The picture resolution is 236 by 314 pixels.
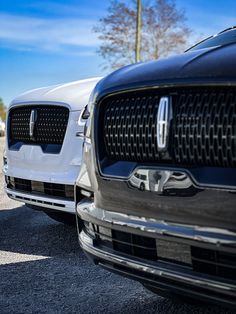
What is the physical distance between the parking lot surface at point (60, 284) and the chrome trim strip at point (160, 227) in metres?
0.72

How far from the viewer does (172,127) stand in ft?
6.67

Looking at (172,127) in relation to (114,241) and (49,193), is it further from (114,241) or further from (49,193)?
(49,193)

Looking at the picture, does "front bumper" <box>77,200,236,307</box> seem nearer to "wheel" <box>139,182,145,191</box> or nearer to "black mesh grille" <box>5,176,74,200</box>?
"wheel" <box>139,182,145,191</box>

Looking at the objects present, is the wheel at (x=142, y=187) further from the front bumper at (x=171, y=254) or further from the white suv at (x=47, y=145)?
the white suv at (x=47, y=145)

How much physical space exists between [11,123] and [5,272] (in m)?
1.52

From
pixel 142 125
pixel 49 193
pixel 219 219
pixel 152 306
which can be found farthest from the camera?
pixel 49 193

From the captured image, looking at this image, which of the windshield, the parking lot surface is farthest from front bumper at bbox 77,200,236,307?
the windshield

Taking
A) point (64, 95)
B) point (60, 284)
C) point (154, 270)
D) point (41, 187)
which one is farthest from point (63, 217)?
point (154, 270)

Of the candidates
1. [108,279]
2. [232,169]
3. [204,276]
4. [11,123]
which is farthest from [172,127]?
[11,123]

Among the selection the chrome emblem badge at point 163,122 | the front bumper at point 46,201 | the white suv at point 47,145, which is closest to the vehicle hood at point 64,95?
the white suv at point 47,145

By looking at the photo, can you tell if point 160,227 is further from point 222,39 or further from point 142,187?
point 222,39

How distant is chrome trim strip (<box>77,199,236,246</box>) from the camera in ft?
5.94

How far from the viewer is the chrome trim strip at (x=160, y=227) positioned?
1811 millimetres

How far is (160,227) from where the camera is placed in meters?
→ 2.03
